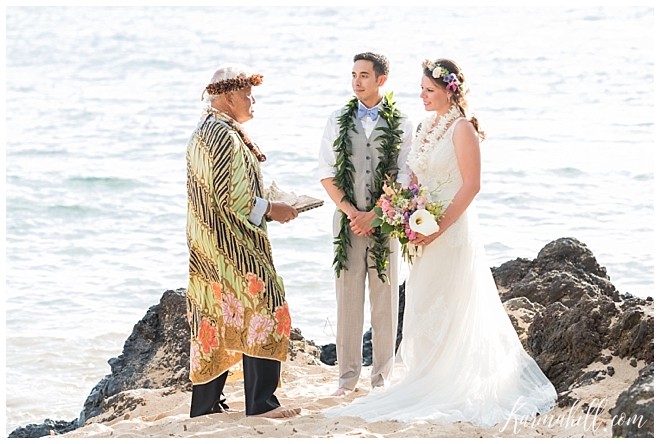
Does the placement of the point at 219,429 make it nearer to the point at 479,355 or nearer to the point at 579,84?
the point at 479,355

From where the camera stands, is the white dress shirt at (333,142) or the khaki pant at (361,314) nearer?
the white dress shirt at (333,142)

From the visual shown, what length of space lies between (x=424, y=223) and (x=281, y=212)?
0.90m

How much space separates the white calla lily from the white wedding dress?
0.78 feet

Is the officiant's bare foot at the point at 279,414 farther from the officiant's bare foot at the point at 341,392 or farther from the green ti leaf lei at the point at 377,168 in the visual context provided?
the green ti leaf lei at the point at 377,168

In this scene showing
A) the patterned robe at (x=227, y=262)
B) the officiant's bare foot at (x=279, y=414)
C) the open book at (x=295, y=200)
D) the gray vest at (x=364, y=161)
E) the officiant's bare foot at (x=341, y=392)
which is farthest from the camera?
the officiant's bare foot at (x=341, y=392)

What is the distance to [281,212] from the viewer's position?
18.9 feet

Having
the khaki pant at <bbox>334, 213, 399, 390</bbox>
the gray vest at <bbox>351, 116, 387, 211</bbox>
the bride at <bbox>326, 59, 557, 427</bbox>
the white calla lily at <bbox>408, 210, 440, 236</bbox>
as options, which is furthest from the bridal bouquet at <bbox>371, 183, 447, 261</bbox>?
the khaki pant at <bbox>334, 213, 399, 390</bbox>

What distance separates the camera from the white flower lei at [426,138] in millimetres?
5867

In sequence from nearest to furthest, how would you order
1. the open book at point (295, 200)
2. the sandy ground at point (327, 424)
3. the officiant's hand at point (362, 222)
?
the sandy ground at point (327, 424)
the open book at point (295, 200)
the officiant's hand at point (362, 222)

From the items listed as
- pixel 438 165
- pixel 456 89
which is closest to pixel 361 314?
pixel 438 165

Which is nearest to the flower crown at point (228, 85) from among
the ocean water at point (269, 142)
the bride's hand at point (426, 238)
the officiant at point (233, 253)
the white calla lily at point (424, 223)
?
the officiant at point (233, 253)

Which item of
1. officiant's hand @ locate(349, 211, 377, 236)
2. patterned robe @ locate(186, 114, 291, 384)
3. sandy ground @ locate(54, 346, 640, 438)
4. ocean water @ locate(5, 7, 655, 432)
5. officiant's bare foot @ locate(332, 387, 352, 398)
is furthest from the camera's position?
ocean water @ locate(5, 7, 655, 432)

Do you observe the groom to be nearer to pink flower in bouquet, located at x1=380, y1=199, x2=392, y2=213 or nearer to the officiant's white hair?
pink flower in bouquet, located at x1=380, y1=199, x2=392, y2=213

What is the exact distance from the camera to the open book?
5.86 meters
